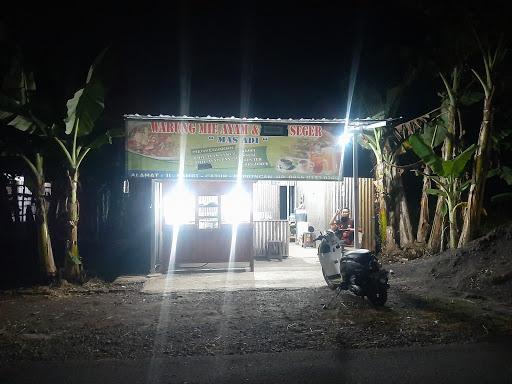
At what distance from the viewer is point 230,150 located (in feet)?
31.6

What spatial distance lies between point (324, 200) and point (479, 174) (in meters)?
5.05

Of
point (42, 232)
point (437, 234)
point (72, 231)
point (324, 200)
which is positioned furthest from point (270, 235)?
point (42, 232)

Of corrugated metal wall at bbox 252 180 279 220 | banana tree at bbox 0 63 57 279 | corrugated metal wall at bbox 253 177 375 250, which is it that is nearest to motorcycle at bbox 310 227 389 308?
corrugated metal wall at bbox 253 177 375 250

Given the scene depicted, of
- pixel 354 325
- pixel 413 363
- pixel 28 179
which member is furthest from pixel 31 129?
pixel 413 363

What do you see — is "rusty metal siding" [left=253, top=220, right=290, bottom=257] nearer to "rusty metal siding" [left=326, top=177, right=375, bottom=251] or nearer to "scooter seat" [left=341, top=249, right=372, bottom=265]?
"rusty metal siding" [left=326, top=177, right=375, bottom=251]

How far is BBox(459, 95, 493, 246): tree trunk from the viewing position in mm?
10195

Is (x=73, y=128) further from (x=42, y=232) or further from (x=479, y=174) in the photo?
(x=479, y=174)

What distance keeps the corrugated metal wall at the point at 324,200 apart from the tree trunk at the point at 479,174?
2.43 metres

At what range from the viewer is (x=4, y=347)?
5641 millimetres

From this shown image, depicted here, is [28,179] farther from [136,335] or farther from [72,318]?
[136,335]

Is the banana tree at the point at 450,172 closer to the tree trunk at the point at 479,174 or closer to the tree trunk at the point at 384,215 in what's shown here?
the tree trunk at the point at 479,174

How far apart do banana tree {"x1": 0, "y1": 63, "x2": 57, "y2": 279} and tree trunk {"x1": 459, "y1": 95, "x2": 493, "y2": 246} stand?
925 centimetres

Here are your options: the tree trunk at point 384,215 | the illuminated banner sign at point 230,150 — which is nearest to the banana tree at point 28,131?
the illuminated banner sign at point 230,150

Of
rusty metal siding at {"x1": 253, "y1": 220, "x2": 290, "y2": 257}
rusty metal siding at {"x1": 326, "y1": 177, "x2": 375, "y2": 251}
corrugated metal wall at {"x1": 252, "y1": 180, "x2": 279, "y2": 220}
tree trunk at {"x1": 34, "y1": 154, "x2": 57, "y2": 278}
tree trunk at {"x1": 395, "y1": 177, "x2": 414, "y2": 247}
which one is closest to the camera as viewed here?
tree trunk at {"x1": 34, "y1": 154, "x2": 57, "y2": 278}
